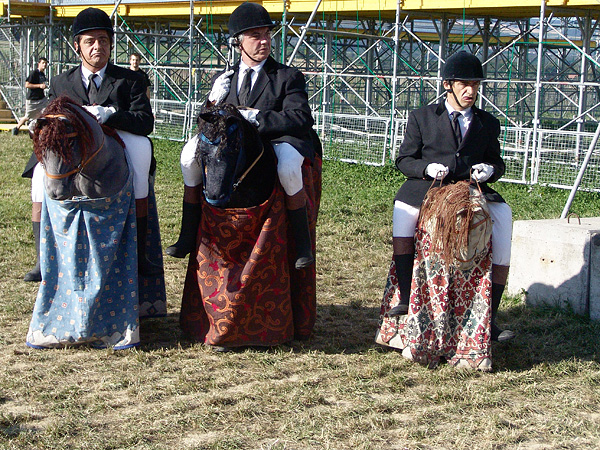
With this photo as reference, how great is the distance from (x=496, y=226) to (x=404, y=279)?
56 centimetres

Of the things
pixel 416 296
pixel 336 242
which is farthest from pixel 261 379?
pixel 336 242

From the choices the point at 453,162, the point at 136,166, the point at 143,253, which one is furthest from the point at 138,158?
the point at 453,162

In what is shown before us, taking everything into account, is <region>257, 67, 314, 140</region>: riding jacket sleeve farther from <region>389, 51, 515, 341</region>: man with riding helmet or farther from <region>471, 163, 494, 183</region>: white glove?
<region>471, 163, 494, 183</region>: white glove

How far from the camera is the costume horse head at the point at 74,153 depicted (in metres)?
3.66

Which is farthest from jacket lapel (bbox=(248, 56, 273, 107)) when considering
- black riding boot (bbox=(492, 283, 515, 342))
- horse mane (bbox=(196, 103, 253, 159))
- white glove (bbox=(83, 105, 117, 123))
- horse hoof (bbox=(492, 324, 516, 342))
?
horse hoof (bbox=(492, 324, 516, 342))

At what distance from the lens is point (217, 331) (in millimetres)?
4207

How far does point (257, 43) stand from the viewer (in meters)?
→ 4.23

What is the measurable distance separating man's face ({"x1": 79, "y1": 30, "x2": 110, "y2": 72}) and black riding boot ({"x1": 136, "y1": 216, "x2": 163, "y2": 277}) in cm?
90

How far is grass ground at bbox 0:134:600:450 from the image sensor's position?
3.23 meters

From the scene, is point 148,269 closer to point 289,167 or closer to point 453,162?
point 289,167

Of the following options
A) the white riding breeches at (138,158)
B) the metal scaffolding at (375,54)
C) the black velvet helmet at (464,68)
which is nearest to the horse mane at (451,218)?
the black velvet helmet at (464,68)

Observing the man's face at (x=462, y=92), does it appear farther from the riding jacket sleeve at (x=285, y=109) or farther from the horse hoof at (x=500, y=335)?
the horse hoof at (x=500, y=335)

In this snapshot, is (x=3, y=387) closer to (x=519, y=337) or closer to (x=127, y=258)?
(x=127, y=258)

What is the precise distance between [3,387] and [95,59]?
5.98ft
